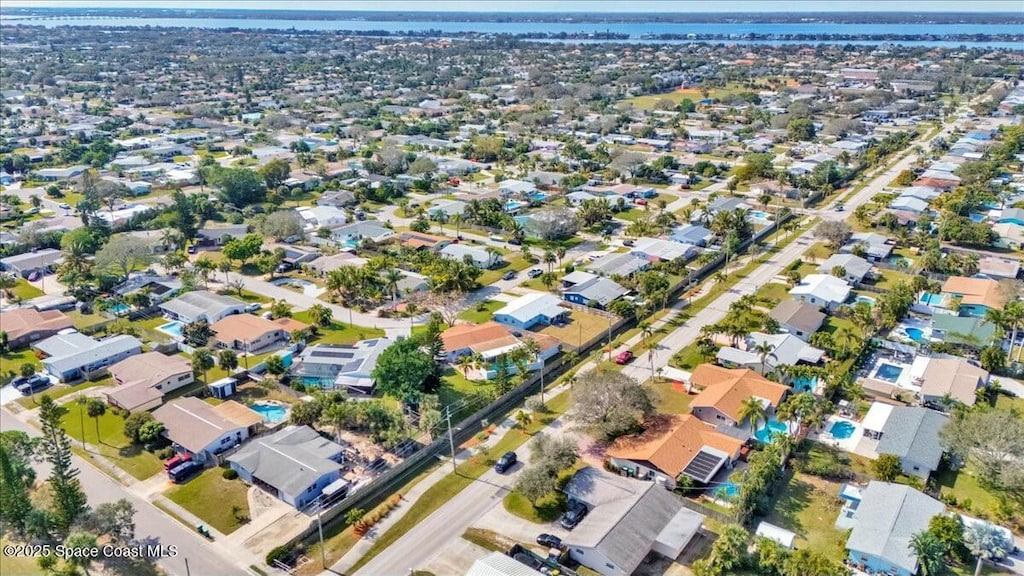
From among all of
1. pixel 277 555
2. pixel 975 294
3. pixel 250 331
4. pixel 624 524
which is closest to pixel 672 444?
pixel 624 524

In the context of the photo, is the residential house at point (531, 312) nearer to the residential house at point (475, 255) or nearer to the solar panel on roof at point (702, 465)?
the residential house at point (475, 255)

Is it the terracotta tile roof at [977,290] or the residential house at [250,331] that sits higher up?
the terracotta tile roof at [977,290]

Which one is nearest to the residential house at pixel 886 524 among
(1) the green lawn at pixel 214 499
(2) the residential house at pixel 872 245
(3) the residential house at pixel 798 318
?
(3) the residential house at pixel 798 318

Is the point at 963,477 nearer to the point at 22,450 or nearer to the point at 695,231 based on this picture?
the point at 695,231

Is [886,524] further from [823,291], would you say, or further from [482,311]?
[482,311]

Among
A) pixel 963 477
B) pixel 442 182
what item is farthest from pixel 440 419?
pixel 442 182

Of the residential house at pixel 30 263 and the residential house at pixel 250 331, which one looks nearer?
the residential house at pixel 250 331
